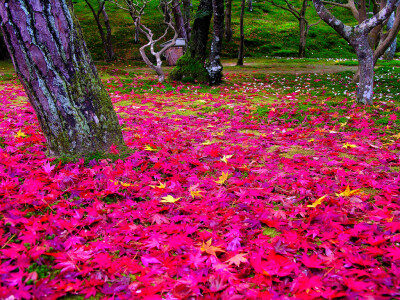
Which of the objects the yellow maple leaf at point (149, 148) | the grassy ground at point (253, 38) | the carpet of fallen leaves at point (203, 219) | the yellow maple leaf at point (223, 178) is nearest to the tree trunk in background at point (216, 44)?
the carpet of fallen leaves at point (203, 219)

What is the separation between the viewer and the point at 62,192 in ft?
8.06

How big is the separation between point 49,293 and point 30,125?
372 centimetres

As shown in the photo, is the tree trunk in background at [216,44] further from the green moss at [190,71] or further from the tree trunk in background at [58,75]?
the tree trunk in background at [58,75]

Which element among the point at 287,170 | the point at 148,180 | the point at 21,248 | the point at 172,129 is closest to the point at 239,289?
the point at 21,248

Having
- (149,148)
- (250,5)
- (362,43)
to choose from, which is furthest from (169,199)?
(250,5)

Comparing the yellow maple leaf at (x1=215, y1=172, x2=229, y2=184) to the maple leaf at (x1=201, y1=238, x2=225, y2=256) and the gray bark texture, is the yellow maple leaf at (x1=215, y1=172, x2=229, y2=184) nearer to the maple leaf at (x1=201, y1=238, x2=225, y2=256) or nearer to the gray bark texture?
the maple leaf at (x1=201, y1=238, x2=225, y2=256)

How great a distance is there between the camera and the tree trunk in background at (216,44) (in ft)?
28.8

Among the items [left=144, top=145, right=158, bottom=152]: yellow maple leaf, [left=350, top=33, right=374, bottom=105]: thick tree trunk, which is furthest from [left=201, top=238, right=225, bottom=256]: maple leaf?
[left=350, top=33, right=374, bottom=105]: thick tree trunk

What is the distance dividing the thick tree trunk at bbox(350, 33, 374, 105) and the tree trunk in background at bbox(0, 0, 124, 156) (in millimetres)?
5638

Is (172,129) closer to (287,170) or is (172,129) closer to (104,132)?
(104,132)

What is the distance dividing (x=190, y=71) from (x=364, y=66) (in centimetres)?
536

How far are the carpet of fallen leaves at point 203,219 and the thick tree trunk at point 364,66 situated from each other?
2.66 m

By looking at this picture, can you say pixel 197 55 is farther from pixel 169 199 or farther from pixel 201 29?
pixel 169 199

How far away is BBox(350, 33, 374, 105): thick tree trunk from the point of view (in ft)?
20.3
